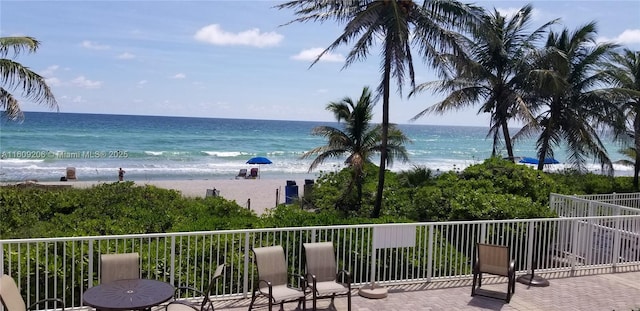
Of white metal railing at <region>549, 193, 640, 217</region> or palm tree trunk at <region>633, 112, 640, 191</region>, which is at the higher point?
palm tree trunk at <region>633, 112, 640, 191</region>

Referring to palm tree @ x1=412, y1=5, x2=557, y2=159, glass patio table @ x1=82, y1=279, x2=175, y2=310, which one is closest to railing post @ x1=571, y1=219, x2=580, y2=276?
glass patio table @ x1=82, y1=279, x2=175, y2=310

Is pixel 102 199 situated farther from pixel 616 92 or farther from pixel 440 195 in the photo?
pixel 616 92

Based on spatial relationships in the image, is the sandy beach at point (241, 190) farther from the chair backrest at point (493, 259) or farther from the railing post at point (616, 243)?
the chair backrest at point (493, 259)

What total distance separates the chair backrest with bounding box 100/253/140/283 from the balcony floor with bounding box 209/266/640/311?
1388 mm

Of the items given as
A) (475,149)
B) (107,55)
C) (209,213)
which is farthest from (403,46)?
(475,149)

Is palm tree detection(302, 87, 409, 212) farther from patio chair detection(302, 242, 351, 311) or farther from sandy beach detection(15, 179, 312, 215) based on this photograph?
patio chair detection(302, 242, 351, 311)

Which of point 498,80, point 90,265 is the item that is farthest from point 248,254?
point 498,80

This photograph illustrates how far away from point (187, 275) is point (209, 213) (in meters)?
4.99

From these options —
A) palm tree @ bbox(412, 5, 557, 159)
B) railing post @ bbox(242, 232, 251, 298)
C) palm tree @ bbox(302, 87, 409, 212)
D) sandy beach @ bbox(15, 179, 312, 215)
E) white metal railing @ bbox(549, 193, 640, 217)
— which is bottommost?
sandy beach @ bbox(15, 179, 312, 215)

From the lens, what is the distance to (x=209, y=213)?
38.8ft

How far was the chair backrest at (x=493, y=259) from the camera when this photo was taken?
24.2ft

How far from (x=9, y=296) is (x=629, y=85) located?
2370cm

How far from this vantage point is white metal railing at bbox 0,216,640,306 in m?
6.39

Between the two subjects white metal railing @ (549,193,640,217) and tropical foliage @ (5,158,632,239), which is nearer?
tropical foliage @ (5,158,632,239)
